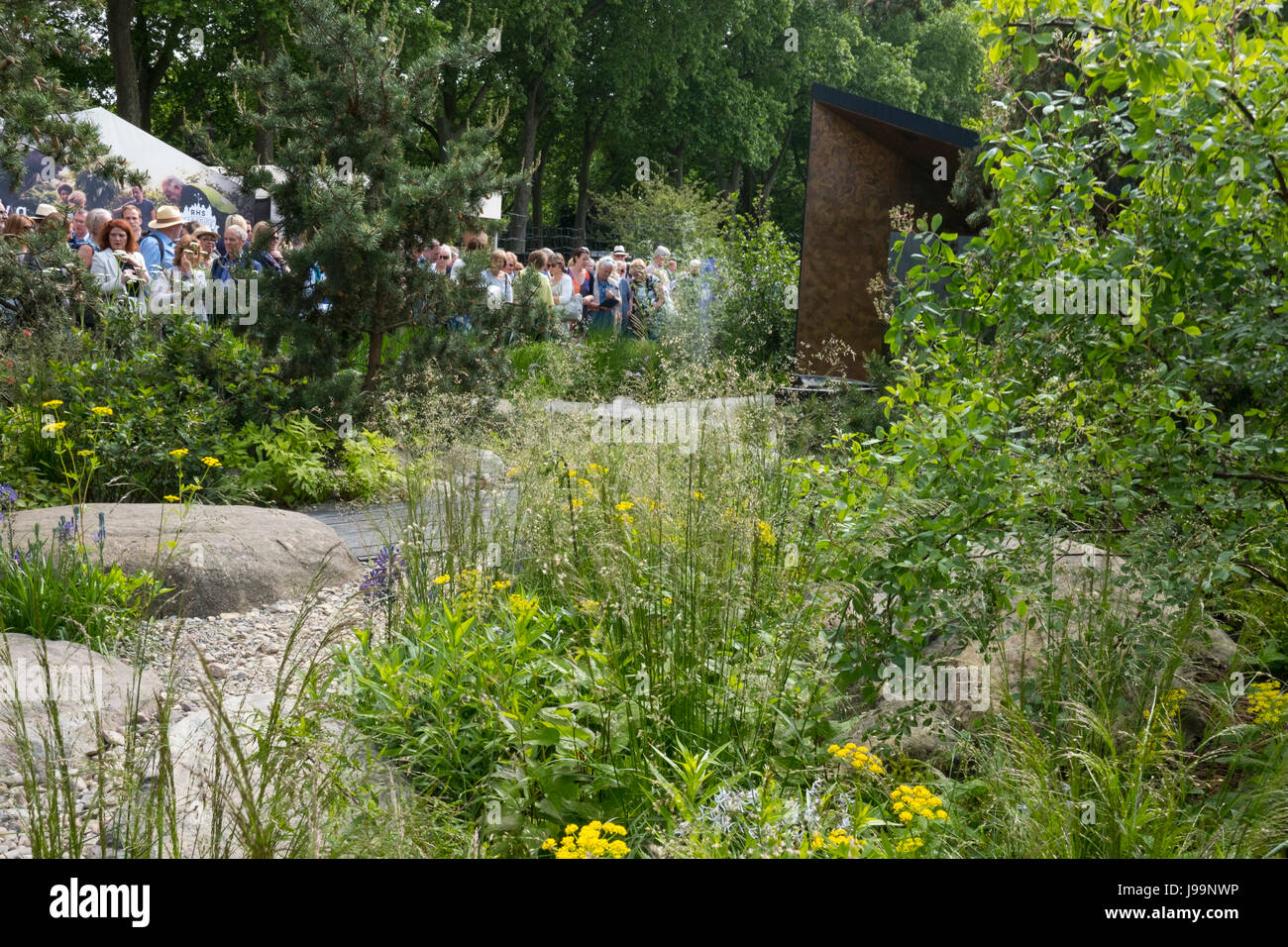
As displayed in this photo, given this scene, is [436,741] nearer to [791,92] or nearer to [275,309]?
[275,309]

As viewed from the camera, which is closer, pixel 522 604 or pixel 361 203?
pixel 522 604

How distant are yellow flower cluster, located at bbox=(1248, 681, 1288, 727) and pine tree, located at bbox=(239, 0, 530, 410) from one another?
Answer: 6187 millimetres

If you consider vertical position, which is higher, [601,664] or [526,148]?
[526,148]

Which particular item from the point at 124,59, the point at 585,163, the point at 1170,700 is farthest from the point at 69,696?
the point at 585,163

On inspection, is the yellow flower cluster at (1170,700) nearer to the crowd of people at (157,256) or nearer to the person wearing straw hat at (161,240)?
the crowd of people at (157,256)

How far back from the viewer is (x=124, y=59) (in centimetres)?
2123

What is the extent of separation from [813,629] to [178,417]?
481cm

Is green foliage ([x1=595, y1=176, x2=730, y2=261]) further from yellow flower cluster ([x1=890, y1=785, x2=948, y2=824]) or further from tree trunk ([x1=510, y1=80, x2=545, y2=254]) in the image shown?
yellow flower cluster ([x1=890, y1=785, x2=948, y2=824])

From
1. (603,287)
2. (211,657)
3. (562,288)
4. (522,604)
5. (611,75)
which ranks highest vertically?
(611,75)

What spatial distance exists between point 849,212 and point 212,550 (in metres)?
7.41

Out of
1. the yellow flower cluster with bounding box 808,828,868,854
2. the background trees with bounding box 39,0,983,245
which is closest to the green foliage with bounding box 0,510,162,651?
the yellow flower cluster with bounding box 808,828,868,854

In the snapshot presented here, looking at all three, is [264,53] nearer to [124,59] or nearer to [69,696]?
[124,59]

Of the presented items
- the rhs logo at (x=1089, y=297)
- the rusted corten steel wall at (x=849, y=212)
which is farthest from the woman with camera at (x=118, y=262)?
the rhs logo at (x=1089, y=297)

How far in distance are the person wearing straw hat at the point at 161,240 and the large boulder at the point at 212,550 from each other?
15.0ft
